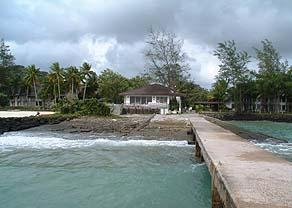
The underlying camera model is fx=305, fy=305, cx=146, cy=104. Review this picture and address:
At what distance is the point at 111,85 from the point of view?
55.7 metres

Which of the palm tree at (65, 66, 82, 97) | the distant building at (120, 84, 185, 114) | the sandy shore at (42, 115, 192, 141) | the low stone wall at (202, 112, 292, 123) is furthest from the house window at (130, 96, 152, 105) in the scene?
the sandy shore at (42, 115, 192, 141)

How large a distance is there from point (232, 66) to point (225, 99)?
693 cm

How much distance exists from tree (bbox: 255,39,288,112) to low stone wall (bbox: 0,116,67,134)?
1332 inches

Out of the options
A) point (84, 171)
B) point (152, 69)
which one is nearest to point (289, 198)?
point (84, 171)

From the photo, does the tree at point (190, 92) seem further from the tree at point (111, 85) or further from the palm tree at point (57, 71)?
the palm tree at point (57, 71)

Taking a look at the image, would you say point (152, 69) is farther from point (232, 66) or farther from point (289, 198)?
point (289, 198)

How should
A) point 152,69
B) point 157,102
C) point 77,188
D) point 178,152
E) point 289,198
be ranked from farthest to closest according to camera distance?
point 152,69
point 157,102
point 178,152
point 77,188
point 289,198

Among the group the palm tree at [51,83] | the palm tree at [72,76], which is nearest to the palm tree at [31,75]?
the palm tree at [51,83]

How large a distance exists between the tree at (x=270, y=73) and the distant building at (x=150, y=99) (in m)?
16.4

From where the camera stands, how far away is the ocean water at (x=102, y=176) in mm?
7207

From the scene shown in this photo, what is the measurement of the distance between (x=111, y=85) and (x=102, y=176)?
154 ft

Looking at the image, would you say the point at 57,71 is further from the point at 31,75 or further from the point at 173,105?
the point at 173,105

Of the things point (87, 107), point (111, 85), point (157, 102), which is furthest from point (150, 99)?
point (111, 85)

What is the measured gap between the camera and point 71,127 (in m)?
23.8
